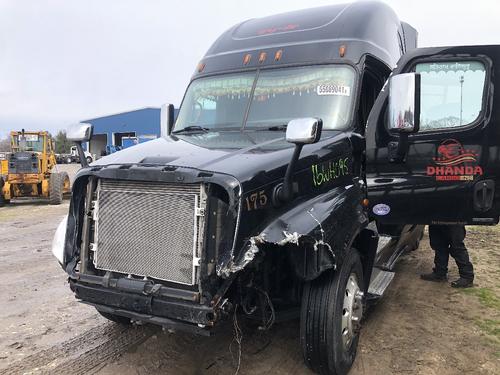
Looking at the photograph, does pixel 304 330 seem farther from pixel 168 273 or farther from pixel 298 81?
pixel 298 81

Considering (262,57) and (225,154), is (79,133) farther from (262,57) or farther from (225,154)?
(262,57)

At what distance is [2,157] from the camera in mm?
16281

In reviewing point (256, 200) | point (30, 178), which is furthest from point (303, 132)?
point (30, 178)

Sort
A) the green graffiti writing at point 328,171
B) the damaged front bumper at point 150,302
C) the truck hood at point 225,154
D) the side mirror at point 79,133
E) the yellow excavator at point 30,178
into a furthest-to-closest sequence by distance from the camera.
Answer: the yellow excavator at point 30,178, the side mirror at point 79,133, the green graffiti writing at point 328,171, the truck hood at point 225,154, the damaged front bumper at point 150,302

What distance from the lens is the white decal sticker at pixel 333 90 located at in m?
4.49

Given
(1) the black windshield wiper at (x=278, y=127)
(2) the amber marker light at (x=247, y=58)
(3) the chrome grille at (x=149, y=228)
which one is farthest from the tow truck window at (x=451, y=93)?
(3) the chrome grille at (x=149, y=228)

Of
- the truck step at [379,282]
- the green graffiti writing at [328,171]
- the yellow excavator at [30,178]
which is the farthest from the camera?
the yellow excavator at [30,178]

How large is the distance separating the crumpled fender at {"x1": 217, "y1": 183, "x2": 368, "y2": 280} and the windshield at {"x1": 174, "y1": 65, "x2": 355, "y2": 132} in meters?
0.97

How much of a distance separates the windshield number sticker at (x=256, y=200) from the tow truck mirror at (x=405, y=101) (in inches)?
52.0

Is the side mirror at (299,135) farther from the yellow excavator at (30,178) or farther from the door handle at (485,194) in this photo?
the yellow excavator at (30,178)

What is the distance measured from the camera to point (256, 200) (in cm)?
319

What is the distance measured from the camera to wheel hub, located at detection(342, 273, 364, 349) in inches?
146

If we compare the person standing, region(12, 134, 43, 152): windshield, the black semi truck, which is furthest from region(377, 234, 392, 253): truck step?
region(12, 134, 43, 152): windshield

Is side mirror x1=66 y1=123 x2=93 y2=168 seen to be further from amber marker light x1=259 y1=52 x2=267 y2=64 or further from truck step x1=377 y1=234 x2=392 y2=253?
truck step x1=377 y1=234 x2=392 y2=253
